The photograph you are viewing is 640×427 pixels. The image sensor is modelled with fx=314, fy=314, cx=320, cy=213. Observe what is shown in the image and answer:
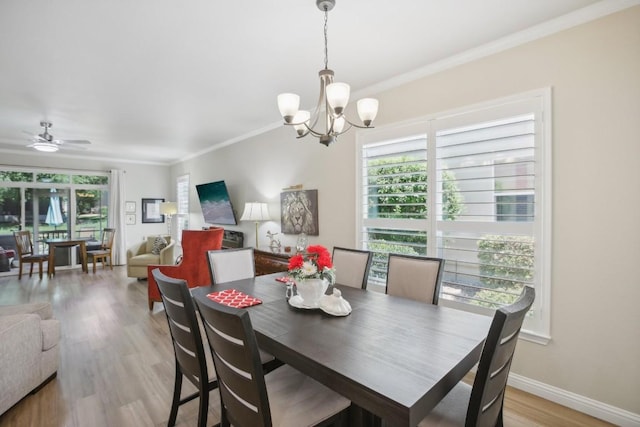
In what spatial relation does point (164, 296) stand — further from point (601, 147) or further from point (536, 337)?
point (601, 147)

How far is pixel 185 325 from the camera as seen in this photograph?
5.32 ft

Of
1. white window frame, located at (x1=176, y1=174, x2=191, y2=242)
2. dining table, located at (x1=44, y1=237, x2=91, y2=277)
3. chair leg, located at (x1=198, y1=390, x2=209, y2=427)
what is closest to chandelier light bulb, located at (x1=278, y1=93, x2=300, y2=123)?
chair leg, located at (x1=198, y1=390, x2=209, y2=427)

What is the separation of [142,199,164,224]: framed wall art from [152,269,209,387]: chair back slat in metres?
7.37

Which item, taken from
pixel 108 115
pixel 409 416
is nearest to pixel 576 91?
pixel 409 416

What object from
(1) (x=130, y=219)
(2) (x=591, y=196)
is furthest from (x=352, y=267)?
(1) (x=130, y=219)

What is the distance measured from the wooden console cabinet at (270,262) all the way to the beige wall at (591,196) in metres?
2.52

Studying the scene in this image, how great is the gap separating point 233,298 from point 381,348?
110 centimetres

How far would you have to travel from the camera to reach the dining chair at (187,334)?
1.56 meters

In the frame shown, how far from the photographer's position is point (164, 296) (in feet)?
A: 5.66


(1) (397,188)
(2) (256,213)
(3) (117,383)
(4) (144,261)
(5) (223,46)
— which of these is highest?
(5) (223,46)

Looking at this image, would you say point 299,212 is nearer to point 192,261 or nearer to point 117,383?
point 192,261

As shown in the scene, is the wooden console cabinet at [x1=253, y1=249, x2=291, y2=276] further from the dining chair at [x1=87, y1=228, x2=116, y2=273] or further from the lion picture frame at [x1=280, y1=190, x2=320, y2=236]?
the dining chair at [x1=87, y1=228, x2=116, y2=273]

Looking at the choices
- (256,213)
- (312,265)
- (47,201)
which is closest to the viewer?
(312,265)

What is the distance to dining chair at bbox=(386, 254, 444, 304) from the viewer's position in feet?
7.13
